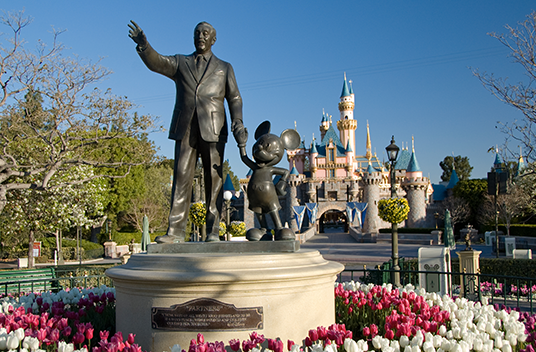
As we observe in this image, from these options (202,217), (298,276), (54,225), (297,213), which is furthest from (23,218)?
(297,213)

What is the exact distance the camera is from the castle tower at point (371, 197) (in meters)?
46.9

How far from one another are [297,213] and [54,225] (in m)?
31.0

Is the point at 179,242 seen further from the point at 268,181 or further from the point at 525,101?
the point at 525,101

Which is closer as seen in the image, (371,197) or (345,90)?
(371,197)

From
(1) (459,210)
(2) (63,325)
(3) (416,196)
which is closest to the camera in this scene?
(2) (63,325)

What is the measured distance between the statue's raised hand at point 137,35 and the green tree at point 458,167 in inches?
2683

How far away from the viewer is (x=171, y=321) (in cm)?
384

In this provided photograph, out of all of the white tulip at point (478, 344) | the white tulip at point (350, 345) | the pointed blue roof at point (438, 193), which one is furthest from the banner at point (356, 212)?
the white tulip at point (350, 345)

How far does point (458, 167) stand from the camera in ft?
224

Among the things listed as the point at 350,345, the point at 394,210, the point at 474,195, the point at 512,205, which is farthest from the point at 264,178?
the point at 474,195

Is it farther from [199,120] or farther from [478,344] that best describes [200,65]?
[478,344]

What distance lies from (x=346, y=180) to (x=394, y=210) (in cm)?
4095

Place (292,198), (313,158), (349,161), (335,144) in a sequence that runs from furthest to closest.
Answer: (335,144) < (313,158) < (349,161) < (292,198)

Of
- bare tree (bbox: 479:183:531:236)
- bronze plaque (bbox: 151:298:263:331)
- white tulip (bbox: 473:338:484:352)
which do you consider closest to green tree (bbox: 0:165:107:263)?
bronze plaque (bbox: 151:298:263:331)
